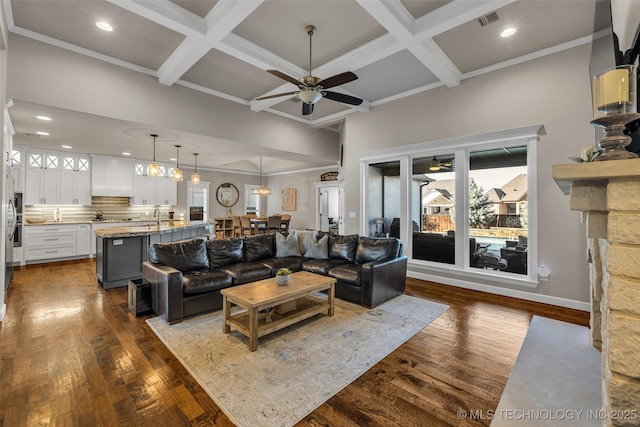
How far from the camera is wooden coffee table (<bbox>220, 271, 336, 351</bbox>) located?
2561mm

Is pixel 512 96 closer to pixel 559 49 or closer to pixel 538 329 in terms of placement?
pixel 559 49

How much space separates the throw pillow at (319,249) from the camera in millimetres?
4582

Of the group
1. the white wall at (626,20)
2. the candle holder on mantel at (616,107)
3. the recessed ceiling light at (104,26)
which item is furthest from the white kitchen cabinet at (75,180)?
the white wall at (626,20)

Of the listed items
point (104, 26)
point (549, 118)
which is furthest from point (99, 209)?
point (549, 118)

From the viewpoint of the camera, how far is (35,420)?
1.71 metres

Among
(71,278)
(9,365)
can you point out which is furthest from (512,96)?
(71,278)

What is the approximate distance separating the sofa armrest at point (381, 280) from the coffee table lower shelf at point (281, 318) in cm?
61

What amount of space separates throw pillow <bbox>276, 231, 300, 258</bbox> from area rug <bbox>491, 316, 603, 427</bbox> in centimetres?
326

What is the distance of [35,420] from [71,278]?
4233 mm

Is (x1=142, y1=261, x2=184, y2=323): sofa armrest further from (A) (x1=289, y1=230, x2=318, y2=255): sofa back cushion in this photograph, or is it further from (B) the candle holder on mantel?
(B) the candle holder on mantel

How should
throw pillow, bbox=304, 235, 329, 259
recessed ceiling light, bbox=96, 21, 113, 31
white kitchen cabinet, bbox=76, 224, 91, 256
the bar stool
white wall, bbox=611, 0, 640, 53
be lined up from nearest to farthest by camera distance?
white wall, bbox=611, 0, 640, 53 < recessed ceiling light, bbox=96, 21, 113, 31 < throw pillow, bbox=304, 235, 329, 259 < the bar stool < white kitchen cabinet, bbox=76, 224, 91, 256

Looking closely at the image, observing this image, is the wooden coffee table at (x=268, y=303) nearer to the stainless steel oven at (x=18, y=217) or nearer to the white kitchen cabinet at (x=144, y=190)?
the stainless steel oven at (x=18, y=217)

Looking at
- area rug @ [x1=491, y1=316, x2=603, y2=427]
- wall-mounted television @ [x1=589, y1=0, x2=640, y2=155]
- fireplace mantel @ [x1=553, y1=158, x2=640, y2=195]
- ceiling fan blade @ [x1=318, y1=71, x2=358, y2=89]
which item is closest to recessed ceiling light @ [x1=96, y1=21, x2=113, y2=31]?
ceiling fan blade @ [x1=318, y1=71, x2=358, y2=89]

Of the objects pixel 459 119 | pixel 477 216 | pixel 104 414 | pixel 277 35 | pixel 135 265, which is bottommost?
pixel 104 414
